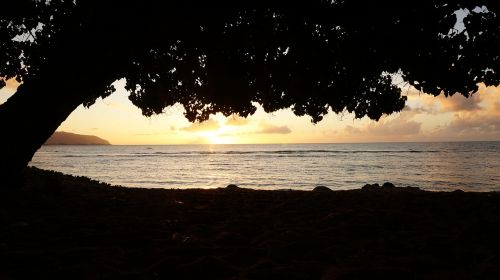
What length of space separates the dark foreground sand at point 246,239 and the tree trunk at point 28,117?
0.54 meters

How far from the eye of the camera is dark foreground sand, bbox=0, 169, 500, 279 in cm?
297

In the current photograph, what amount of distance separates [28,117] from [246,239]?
14.9 ft

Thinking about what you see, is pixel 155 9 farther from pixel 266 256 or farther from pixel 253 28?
pixel 266 256

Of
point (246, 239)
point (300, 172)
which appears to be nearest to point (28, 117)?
point (246, 239)

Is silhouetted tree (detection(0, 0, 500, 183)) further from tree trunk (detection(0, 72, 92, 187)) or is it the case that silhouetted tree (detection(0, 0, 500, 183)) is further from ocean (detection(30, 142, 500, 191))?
ocean (detection(30, 142, 500, 191))

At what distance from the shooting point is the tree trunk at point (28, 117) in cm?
625

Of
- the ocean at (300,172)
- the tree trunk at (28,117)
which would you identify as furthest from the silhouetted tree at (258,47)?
the ocean at (300,172)

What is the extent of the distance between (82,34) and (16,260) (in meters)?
4.62

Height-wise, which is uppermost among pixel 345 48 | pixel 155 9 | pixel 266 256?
pixel 155 9

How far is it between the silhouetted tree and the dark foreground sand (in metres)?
1.81

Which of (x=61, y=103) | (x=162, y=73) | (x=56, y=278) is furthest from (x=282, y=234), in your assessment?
(x=162, y=73)

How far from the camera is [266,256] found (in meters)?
3.43

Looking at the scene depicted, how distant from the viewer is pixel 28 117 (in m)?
6.29

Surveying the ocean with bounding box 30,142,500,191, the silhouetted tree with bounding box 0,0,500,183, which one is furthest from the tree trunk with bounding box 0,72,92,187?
the ocean with bounding box 30,142,500,191
